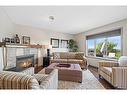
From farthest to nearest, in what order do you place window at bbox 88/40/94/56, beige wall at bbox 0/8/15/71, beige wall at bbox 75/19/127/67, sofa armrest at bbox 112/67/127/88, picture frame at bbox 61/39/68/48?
picture frame at bbox 61/39/68/48
window at bbox 88/40/94/56
beige wall at bbox 75/19/127/67
beige wall at bbox 0/8/15/71
sofa armrest at bbox 112/67/127/88

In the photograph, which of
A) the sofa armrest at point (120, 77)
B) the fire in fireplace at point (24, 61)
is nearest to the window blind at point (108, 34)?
the sofa armrest at point (120, 77)

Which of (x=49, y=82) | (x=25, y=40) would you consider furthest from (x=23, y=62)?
(x=49, y=82)

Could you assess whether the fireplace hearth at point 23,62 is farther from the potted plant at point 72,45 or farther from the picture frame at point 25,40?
the potted plant at point 72,45

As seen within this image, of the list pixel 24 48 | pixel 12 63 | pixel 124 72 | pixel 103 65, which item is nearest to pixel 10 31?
pixel 24 48

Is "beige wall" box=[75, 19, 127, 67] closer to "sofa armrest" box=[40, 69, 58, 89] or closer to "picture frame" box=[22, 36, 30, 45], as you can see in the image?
"picture frame" box=[22, 36, 30, 45]

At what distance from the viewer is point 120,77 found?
2.76m

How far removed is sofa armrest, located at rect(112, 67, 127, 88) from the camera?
274cm

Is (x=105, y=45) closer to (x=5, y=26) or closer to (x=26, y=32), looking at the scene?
(x=26, y=32)

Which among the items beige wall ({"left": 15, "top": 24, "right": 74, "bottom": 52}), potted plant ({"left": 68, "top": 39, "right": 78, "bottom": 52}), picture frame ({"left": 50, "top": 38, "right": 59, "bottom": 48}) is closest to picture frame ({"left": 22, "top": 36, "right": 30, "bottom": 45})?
beige wall ({"left": 15, "top": 24, "right": 74, "bottom": 52})

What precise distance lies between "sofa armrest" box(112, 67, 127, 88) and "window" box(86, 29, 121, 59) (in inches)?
84.6

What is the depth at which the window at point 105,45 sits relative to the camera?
4813mm

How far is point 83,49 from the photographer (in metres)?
6.95

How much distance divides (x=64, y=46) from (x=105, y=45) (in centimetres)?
274

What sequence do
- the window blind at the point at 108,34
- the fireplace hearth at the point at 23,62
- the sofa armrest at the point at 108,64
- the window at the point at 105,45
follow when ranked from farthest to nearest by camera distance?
the window at the point at 105,45 → the window blind at the point at 108,34 → the fireplace hearth at the point at 23,62 → the sofa armrest at the point at 108,64
